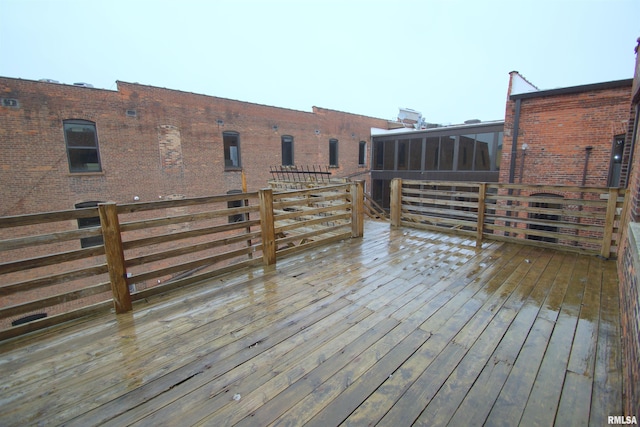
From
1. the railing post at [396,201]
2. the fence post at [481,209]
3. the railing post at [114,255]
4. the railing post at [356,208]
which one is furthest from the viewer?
the railing post at [396,201]

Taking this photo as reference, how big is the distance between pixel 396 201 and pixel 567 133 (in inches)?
245

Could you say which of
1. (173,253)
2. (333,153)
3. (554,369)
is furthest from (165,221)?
(333,153)

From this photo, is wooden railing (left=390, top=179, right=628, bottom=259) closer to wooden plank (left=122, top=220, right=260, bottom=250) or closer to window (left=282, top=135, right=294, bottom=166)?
wooden plank (left=122, top=220, right=260, bottom=250)

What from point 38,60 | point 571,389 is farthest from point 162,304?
point 38,60

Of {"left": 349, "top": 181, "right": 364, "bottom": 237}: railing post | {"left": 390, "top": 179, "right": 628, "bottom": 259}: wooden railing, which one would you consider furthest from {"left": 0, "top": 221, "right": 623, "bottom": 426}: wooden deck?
{"left": 349, "top": 181, "right": 364, "bottom": 237}: railing post

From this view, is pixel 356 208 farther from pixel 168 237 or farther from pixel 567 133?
pixel 567 133

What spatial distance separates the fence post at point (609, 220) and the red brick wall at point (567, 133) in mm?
5419

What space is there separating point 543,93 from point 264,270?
9594 millimetres

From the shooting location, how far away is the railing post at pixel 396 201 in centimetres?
600

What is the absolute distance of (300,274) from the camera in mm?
3619

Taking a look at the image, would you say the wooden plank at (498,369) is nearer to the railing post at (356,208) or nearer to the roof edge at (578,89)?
the railing post at (356,208)

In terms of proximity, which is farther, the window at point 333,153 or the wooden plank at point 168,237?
the window at point 333,153

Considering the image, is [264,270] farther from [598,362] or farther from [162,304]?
[598,362]

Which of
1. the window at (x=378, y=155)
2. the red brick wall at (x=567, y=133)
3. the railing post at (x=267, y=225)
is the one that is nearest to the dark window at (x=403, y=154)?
the window at (x=378, y=155)
